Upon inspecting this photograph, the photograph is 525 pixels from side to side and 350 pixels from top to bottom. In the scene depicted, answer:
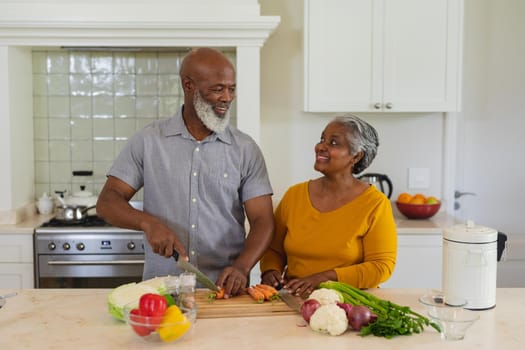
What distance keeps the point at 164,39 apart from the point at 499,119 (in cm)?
208

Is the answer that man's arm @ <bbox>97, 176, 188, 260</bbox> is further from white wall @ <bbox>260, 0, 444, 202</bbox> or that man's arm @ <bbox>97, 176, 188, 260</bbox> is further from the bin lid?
white wall @ <bbox>260, 0, 444, 202</bbox>

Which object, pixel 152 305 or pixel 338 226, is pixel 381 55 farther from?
pixel 152 305

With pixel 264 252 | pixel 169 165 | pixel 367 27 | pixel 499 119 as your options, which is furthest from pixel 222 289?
pixel 499 119

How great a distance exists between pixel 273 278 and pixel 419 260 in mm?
1533

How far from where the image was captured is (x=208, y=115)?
95.4 inches

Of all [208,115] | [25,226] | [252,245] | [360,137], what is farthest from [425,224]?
[25,226]

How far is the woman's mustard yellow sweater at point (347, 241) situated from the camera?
2.25 metres

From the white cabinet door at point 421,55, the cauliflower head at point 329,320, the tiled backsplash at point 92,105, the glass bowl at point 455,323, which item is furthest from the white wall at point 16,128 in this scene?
the glass bowl at point 455,323

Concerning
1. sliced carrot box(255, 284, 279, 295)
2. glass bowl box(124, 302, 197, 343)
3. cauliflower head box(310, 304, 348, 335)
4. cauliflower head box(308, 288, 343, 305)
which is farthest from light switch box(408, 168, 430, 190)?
glass bowl box(124, 302, 197, 343)

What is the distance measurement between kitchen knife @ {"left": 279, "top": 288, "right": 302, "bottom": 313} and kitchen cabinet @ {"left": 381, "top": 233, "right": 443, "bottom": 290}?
1600 millimetres

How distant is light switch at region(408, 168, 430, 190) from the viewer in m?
4.16

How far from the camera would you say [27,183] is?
13.0ft

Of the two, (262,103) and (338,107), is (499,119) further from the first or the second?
(262,103)

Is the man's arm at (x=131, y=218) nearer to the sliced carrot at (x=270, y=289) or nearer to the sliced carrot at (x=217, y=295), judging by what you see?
the sliced carrot at (x=217, y=295)
